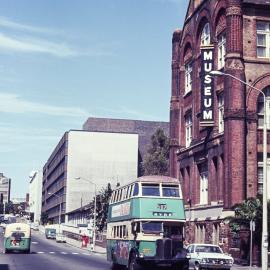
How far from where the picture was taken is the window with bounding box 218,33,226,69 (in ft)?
158

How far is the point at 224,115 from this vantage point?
4484 cm

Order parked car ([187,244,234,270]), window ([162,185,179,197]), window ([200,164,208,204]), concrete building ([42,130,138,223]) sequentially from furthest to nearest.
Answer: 1. concrete building ([42,130,138,223])
2. window ([200,164,208,204])
3. parked car ([187,244,234,270])
4. window ([162,185,179,197])

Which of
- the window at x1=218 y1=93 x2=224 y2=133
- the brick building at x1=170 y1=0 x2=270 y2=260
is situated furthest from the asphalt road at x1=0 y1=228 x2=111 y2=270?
the window at x1=218 y1=93 x2=224 y2=133

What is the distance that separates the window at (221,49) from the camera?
4803 centimetres

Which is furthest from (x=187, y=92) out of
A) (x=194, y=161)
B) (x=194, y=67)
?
(x=194, y=161)

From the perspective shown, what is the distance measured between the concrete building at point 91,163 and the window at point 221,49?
86118mm

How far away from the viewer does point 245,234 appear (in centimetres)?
4181

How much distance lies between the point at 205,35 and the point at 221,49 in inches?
192

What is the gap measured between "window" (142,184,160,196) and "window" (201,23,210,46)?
88.0 ft

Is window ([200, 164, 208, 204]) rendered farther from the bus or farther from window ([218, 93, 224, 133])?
the bus

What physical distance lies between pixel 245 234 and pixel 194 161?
12648mm

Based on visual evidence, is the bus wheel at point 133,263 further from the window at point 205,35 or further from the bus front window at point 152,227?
the window at point 205,35

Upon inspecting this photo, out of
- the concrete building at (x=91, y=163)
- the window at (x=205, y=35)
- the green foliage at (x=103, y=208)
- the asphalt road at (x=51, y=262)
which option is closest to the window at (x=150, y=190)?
the asphalt road at (x=51, y=262)

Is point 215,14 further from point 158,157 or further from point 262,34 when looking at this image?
point 158,157
